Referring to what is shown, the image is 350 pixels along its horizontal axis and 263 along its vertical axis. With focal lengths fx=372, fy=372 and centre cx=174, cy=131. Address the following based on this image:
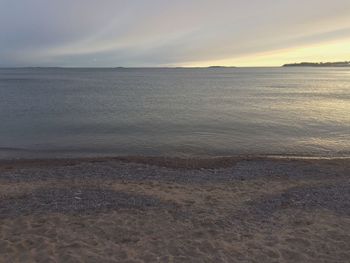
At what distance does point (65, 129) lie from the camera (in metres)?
27.1

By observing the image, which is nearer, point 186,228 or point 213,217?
point 186,228

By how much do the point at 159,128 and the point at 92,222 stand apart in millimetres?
18678

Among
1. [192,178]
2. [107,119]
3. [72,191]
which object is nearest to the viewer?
[72,191]

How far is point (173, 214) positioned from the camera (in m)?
9.63

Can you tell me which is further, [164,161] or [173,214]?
[164,161]

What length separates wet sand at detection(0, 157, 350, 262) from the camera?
7.53 meters

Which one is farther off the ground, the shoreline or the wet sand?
the wet sand

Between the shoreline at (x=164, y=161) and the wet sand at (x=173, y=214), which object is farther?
the shoreline at (x=164, y=161)

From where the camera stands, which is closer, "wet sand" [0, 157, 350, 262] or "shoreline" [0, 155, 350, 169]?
"wet sand" [0, 157, 350, 262]

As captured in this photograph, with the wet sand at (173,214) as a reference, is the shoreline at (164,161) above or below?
below

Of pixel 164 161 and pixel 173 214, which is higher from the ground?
pixel 173 214

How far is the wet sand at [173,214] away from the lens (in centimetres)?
753

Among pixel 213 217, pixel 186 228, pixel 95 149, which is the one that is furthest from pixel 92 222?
pixel 95 149

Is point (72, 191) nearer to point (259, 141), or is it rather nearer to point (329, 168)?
point (329, 168)
